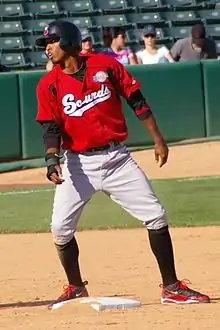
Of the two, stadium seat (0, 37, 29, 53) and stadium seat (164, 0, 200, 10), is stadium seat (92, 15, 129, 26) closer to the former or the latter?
stadium seat (164, 0, 200, 10)

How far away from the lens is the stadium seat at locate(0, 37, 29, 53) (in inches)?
776

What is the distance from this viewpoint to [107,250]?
8508mm

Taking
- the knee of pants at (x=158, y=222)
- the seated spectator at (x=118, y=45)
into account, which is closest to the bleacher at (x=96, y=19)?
the seated spectator at (x=118, y=45)

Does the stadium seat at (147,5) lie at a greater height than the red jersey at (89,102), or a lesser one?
lesser

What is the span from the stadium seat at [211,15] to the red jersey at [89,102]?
15.7m

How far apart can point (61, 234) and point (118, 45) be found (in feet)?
29.3

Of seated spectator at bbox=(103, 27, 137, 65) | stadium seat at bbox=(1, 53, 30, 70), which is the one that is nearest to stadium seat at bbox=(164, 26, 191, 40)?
stadium seat at bbox=(1, 53, 30, 70)

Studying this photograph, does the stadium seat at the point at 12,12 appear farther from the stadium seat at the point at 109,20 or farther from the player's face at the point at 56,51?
the player's face at the point at 56,51

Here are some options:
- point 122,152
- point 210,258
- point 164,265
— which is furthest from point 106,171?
point 210,258

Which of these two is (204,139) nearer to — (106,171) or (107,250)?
(107,250)

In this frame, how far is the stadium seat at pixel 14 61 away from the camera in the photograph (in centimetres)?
1936

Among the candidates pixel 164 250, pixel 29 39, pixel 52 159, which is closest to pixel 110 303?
pixel 164 250

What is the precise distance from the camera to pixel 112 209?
10.7 meters

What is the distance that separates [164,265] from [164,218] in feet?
1.00
